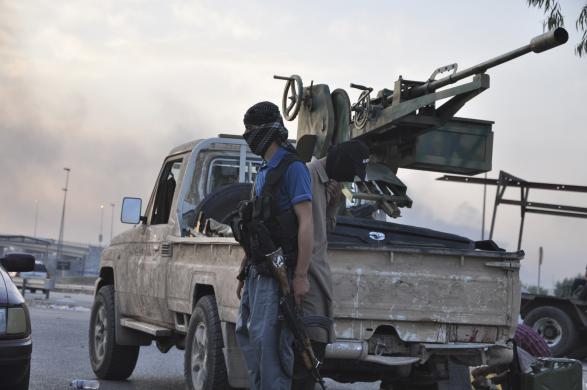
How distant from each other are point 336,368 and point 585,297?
34.6 ft

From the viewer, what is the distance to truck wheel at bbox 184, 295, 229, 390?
7191mm

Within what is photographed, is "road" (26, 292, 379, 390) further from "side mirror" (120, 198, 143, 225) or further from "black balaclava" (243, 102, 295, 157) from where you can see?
"black balaclava" (243, 102, 295, 157)

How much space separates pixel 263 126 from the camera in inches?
216

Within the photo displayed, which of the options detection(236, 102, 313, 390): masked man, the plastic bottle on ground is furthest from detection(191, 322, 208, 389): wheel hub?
detection(236, 102, 313, 390): masked man

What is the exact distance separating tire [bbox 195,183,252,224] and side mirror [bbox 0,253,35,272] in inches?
58.7

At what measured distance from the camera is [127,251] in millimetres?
10148

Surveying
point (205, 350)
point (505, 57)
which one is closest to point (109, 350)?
point (205, 350)

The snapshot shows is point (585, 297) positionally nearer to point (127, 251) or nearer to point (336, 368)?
Result: point (127, 251)

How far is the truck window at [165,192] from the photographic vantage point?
975cm

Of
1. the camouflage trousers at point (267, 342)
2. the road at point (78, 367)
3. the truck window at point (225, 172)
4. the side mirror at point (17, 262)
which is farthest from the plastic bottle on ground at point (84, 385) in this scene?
the camouflage trousers at point (267, 342)

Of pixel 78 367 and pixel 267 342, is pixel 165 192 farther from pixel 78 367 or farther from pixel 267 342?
pixel 267 342

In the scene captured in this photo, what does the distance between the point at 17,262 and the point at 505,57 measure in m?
4.82

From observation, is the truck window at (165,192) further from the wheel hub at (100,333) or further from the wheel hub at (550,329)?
the wheel hub at (550,329)

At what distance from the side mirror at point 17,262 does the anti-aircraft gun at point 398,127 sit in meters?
2.89
